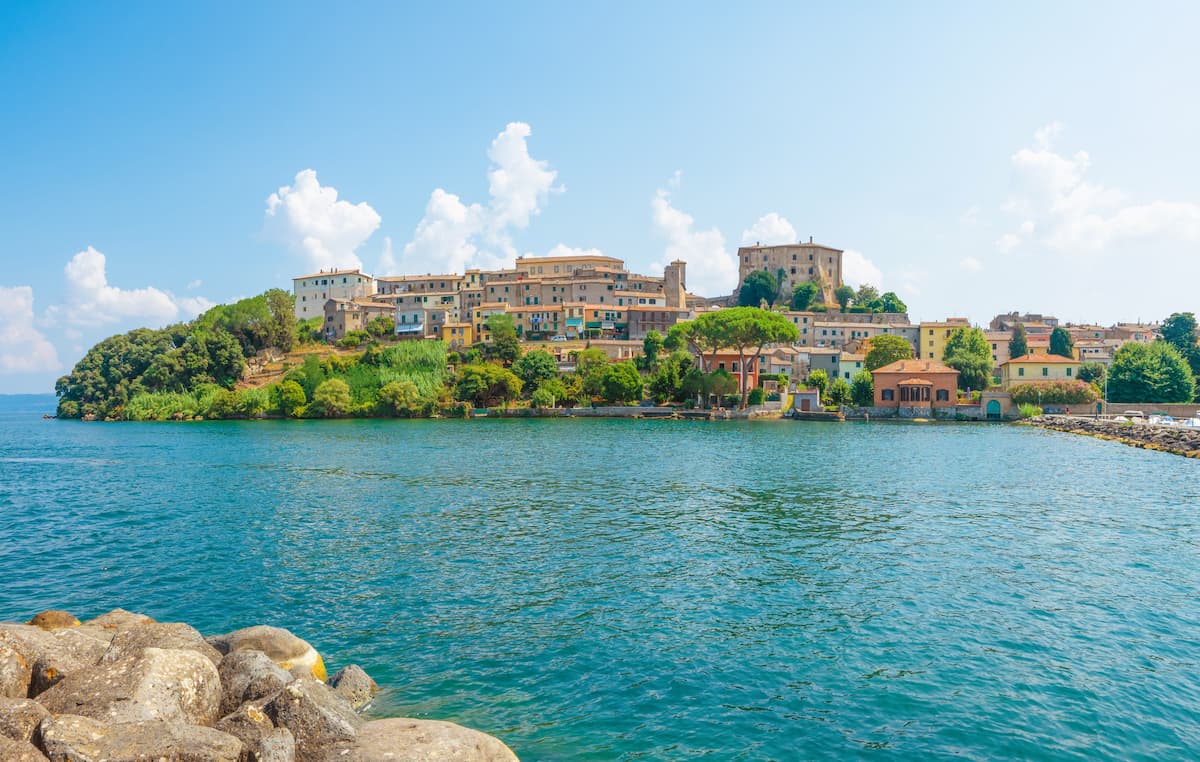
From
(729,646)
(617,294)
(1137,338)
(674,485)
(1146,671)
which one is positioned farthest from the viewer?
(1137,338)

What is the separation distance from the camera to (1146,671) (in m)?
13.4

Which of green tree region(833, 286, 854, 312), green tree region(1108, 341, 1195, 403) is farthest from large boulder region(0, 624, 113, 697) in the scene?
green tree region(833, 286, 854, 312)

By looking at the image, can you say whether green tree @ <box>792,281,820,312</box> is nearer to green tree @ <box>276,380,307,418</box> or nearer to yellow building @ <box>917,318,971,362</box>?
yellow building @ <box>917,318,971,362</box>

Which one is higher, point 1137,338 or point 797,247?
point 797,247

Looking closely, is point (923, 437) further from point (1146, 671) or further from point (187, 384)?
point (187, 384)

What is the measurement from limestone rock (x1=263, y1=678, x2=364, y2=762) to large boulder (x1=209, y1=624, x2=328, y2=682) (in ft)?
9.26

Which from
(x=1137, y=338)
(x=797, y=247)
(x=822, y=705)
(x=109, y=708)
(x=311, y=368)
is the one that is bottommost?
(x=822, y=705)

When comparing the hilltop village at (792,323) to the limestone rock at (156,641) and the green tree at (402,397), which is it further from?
the limestone rock at (156,641)

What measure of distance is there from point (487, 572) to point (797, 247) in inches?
5003

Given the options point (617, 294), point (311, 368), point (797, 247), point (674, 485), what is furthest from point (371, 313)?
point (674, 485)

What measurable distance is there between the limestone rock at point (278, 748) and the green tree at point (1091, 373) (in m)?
96.6

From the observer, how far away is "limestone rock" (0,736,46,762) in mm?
7305

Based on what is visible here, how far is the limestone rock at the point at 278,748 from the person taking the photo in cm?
843

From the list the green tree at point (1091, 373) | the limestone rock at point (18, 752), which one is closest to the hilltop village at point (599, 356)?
the green tree at point (1091, 373)
